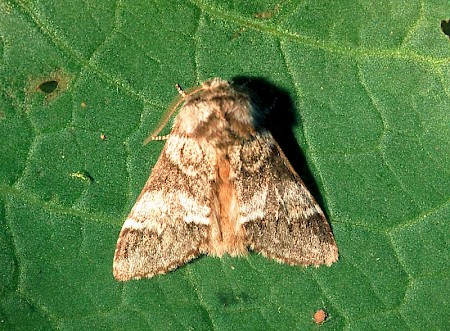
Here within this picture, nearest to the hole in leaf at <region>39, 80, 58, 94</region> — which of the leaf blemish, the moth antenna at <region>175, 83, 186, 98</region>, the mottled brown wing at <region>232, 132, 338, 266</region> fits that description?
the leaf blemish

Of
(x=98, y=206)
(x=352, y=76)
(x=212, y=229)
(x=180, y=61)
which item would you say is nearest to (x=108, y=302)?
(x=98, y=206)

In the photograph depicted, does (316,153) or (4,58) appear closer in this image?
(4,58)

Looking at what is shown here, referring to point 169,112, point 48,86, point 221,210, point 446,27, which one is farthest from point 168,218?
point 446,27

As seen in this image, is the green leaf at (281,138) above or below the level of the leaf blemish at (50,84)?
below

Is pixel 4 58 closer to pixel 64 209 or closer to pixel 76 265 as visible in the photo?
pixel 64 209

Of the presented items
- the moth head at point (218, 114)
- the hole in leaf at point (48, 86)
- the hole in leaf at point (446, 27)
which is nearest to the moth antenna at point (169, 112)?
the moth head at point (218, 114)

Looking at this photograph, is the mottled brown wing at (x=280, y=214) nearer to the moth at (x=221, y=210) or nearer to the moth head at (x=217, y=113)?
the moth at (x=221, y=210)
